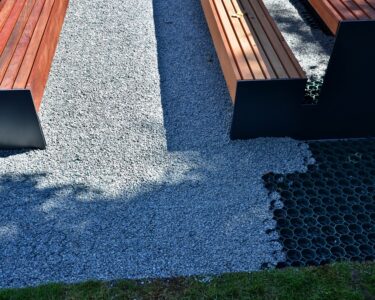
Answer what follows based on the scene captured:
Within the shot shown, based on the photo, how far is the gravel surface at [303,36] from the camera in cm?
454

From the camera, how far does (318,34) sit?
5.02 m

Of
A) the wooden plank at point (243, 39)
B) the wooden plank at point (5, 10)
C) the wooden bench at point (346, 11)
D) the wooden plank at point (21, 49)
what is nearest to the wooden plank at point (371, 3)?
the wooden bench at point (346, 11)

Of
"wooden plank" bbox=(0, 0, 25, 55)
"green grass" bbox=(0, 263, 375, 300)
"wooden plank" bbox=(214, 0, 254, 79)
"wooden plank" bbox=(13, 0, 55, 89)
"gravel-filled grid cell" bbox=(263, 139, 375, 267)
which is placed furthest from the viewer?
"wooden plank" bbox=(0, 0, 25, 55)

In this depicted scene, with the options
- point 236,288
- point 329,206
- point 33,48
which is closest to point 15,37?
point 33,48

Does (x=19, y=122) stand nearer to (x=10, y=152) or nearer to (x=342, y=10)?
(x=10, y=152)

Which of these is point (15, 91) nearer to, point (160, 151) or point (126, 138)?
point (126, 138)

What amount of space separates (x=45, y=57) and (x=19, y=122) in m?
0.74

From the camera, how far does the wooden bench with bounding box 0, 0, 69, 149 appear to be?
3.28 m

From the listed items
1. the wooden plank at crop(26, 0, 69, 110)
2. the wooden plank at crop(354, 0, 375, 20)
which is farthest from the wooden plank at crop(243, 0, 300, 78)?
the wooden plank at crop(26, 0, 69, 110)

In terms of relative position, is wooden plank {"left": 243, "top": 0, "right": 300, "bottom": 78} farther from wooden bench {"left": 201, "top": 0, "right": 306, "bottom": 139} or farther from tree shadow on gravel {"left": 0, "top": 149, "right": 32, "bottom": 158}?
tree shadow on gravel {"left": 0, "top": 149, "right": 32, "bottom": 158}

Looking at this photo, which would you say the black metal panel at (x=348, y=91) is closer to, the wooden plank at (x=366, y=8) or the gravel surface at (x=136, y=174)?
the wooden plank at (x=366, y=8)

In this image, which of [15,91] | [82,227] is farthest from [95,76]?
[82,227]

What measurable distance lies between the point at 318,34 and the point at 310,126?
1.82m

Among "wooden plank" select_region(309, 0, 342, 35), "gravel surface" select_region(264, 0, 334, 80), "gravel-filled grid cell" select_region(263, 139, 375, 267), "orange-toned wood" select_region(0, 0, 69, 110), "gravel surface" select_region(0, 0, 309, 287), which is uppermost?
"wooden plank" select_region(309, 0, 342, 35)
